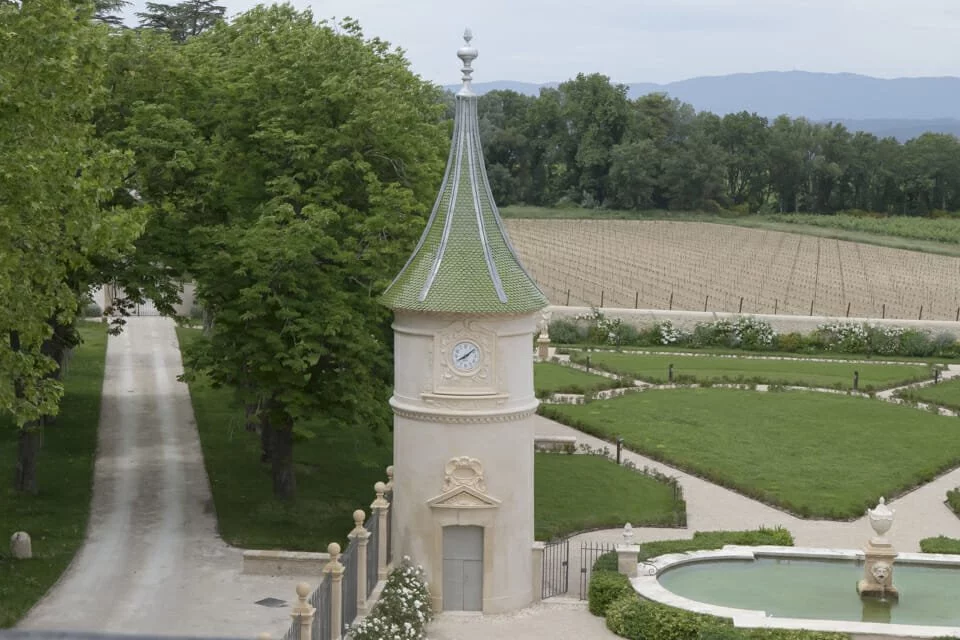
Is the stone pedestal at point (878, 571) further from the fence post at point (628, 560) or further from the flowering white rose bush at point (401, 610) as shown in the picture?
the flowering white rose bush at point (401, 610)

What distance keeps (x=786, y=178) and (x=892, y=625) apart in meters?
120

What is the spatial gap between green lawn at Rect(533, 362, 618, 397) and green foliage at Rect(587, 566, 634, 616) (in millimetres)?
24057

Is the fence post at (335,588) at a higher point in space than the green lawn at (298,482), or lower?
higher

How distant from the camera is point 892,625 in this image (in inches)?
1003

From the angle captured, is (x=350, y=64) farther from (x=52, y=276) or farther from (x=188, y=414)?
(x=188, y=414)

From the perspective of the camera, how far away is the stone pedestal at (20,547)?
30.3 meters

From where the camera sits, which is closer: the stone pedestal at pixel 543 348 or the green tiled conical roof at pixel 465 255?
the green tiled conical roof at pixel 465 255

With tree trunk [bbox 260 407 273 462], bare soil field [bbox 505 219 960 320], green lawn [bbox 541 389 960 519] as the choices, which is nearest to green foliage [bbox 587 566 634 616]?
green lawn [bbox 541 389 960 519]

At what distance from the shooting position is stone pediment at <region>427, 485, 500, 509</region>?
27.2 meters

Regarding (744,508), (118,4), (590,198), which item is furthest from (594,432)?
(590,198)

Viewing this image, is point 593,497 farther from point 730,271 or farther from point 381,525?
point 730,271

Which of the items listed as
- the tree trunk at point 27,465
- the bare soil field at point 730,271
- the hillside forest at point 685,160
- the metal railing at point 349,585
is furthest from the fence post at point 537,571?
the hillside forest at point 685,160

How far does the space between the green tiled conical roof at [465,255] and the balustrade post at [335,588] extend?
535cm

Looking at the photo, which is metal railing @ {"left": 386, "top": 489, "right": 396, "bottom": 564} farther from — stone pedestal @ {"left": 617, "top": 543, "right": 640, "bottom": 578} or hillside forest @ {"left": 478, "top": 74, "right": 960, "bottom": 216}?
hillside forest @ {"left": 478, "top": 74, "right": 960, "bottom": 216}
